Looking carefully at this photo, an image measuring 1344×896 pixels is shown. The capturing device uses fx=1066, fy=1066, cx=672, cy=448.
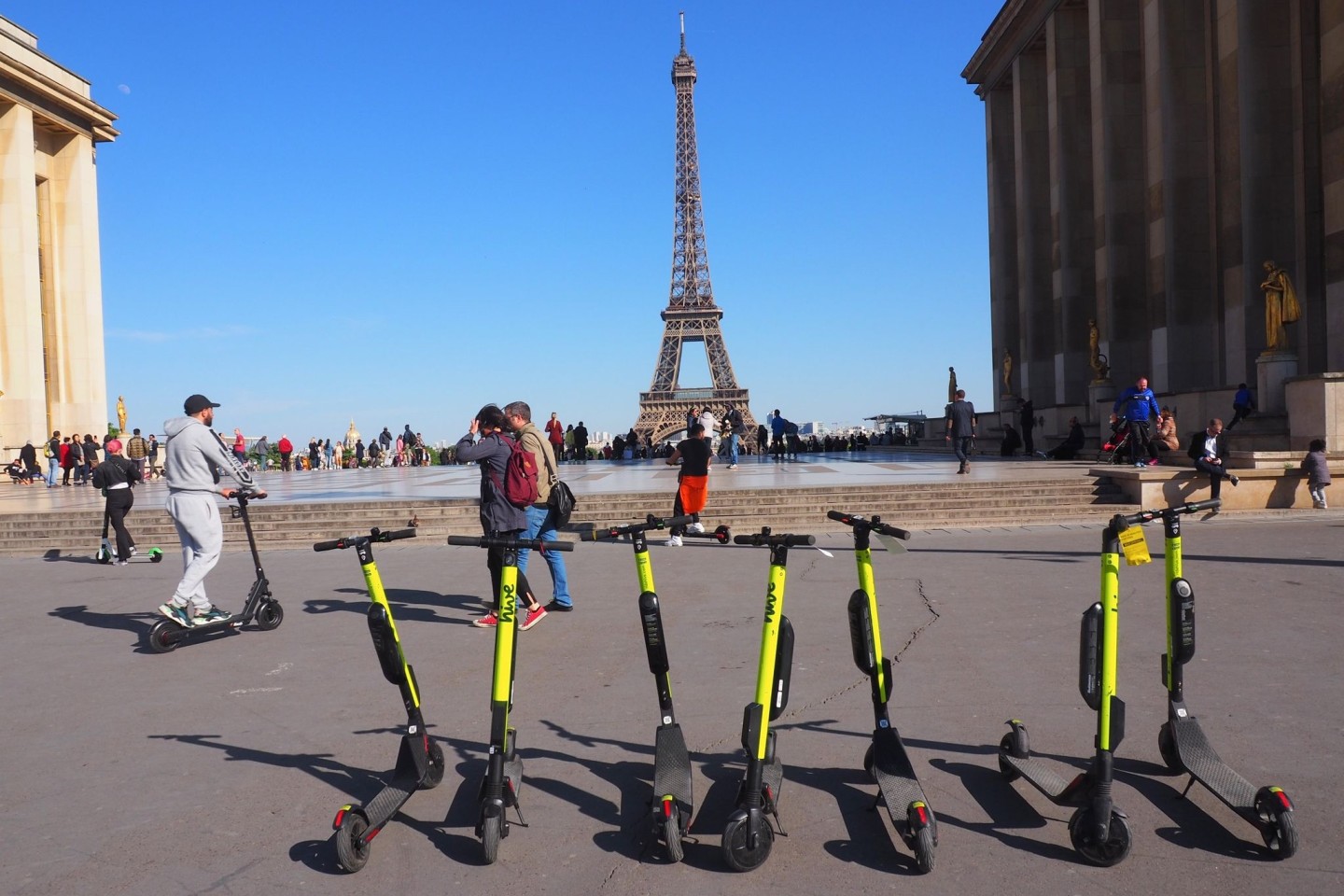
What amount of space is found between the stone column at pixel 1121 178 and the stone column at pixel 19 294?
1406 inches

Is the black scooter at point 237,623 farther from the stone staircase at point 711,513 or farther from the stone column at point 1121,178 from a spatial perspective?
the stone column at point 1121,178

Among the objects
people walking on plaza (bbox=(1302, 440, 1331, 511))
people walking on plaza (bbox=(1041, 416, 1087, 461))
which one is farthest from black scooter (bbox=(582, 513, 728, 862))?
people walking on plaza (bbox=(1041, 416, 1087, 461))

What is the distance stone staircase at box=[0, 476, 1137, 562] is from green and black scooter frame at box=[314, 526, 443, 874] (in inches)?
433

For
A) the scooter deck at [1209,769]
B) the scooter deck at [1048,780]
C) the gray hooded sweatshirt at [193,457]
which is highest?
the gray hooded sweatshirt at [193,457]

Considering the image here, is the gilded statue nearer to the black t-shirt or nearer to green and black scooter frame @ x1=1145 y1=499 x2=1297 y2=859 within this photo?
the black t-shirt

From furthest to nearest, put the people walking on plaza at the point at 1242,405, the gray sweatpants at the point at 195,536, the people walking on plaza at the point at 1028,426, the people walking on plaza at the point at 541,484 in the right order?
the people walking on plaza at the point at 1028,426 → the people walking on plaza at the point at 1242,405 → the people walking on plaza at the point at 541,484 → the gray sweatpants at the point at 195,536

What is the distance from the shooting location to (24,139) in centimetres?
3747

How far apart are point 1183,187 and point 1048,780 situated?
2779 cm

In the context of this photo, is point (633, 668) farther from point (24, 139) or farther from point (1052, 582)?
point (24, 139)

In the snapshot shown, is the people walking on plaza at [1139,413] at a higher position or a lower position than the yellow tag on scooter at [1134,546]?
higher

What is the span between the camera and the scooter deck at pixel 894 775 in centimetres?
397

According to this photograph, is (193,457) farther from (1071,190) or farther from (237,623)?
(1071,190)

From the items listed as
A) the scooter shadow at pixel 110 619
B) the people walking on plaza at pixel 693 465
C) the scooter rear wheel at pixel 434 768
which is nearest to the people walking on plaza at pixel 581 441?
the people walking on plaza at pixel 693 465

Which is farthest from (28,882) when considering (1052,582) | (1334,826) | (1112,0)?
(1112,0)
